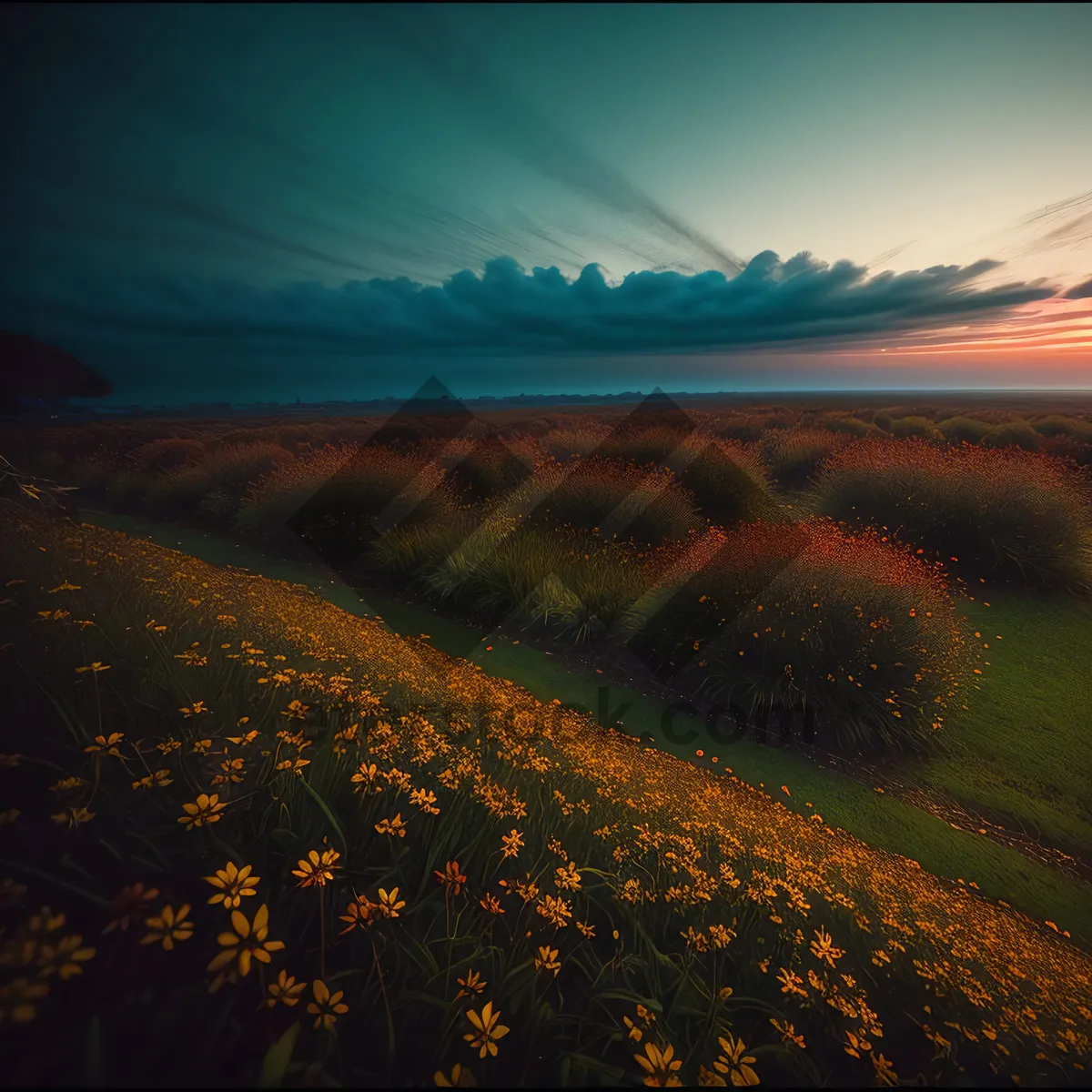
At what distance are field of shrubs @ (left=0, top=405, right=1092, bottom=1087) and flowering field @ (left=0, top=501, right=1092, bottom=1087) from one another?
0.04 feet

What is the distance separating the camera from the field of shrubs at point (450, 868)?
1.20m

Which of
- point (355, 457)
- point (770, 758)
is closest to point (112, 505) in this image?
point (355, 457)

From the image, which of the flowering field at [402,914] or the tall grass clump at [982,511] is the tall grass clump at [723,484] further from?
the flowering field at [402,914]

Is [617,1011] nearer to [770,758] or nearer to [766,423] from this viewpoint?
[770,758]

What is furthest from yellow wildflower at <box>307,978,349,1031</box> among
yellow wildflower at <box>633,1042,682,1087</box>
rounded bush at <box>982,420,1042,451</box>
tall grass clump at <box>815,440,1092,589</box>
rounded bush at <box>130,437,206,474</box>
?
rounded bush at <box>982,420,1042,451</box>

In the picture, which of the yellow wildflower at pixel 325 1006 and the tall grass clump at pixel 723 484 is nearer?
the yellow wildflower at pixel 325 1006

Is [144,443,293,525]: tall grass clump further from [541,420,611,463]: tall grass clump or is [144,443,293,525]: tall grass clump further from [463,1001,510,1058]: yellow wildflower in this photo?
[463,1001,510,1058]: yellow wildflower

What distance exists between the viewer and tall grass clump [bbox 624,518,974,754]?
→ 4781 mm

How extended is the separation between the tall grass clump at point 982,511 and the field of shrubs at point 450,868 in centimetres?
372

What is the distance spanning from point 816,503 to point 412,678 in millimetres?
11362

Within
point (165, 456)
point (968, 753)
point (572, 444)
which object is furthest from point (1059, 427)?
point (165, 456)

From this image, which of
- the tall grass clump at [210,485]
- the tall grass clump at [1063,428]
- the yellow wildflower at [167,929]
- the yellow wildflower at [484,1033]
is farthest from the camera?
the tall grass clump at [1063,428]

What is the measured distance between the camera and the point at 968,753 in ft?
14.8

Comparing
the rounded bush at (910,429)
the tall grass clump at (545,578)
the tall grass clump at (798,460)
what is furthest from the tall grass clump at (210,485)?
the rounded bush at (910,429)
